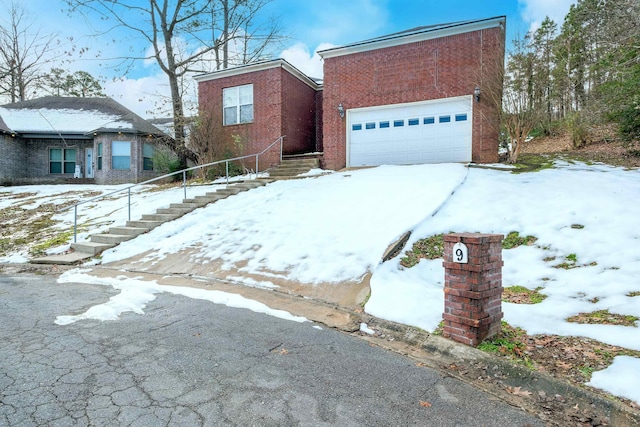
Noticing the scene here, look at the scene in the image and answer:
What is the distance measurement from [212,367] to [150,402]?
0.63 meters

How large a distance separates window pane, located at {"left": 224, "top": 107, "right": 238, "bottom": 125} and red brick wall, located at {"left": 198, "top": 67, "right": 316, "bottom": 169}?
0.26 metres

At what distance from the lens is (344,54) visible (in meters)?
13.9

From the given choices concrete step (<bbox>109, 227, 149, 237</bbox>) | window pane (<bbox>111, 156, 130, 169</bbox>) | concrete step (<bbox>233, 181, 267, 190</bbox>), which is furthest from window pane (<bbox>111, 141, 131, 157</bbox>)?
concrete step (<bbox>109, 227, 149, 237</bbox>)

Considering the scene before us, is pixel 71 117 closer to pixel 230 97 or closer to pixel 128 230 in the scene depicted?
pixel 230 97

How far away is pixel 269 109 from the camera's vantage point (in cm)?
1556

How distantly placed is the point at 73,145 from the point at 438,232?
22.3m

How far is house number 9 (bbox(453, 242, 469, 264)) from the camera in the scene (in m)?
3.67

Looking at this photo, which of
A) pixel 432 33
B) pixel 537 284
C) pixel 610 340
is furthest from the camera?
pixel 432 33

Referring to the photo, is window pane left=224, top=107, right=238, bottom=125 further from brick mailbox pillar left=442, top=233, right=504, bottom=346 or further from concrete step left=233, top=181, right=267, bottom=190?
brick mailbox pillar left=442, top=233, right=504, bottom=346

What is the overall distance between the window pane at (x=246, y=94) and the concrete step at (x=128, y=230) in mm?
8436

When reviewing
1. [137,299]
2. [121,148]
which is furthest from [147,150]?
[137,299]

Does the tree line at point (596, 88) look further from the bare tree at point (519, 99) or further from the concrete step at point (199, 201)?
the concrete step at point (199, 201)

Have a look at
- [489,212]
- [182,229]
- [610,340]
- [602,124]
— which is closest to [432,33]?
→ [602,124]

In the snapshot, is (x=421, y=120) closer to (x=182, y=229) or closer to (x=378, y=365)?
(x=182, y=229)
